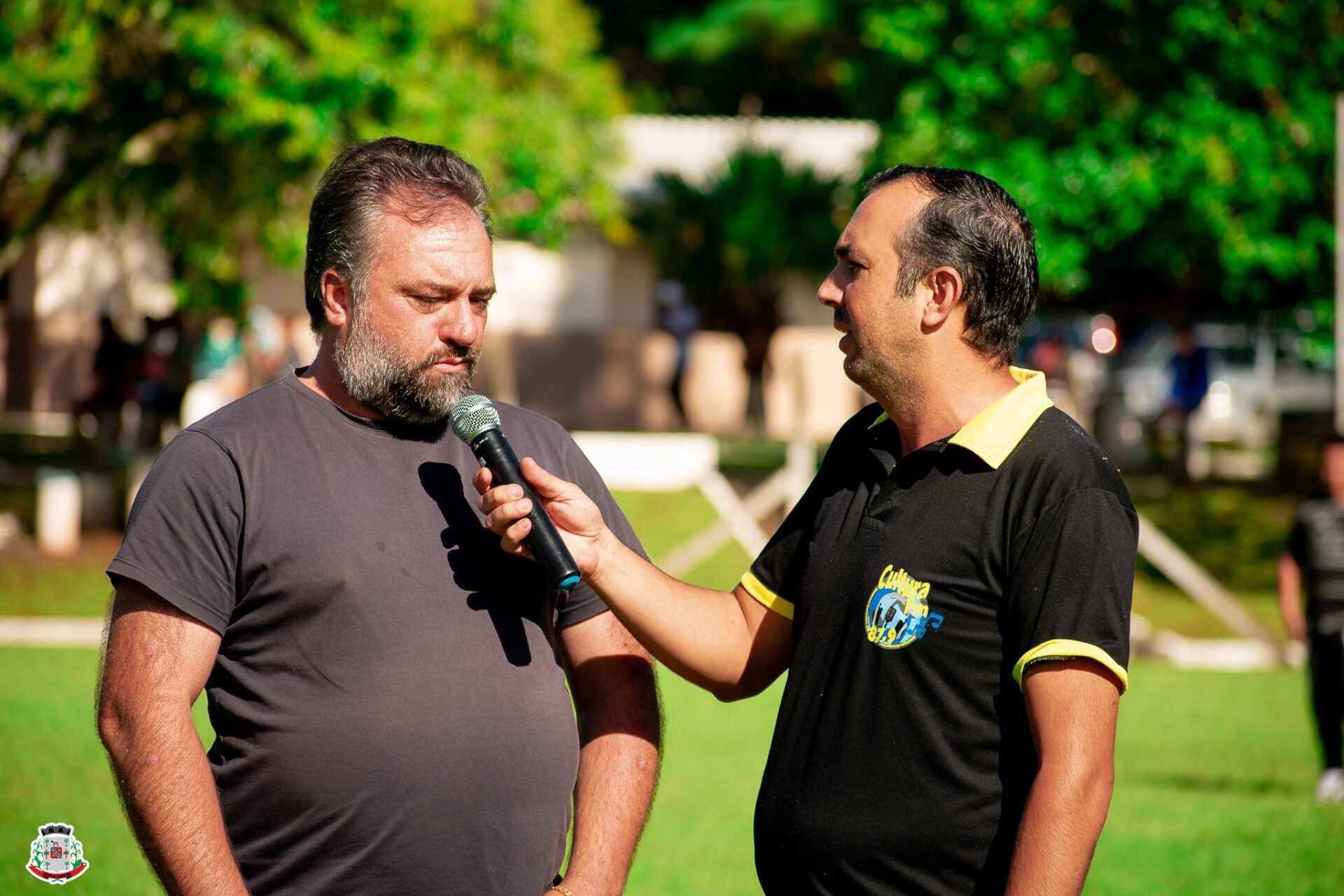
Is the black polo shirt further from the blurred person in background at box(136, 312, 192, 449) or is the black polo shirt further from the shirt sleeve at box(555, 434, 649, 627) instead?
the blurred person in background at box(136, 312, 192, 449)

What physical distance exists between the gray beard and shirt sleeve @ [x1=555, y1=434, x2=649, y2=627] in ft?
1.26

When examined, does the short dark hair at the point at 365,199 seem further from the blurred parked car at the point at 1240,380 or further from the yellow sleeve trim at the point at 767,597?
the blurred parked car at the point at 1240,380

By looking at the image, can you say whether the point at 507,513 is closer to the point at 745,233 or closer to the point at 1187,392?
the point at 1187,392

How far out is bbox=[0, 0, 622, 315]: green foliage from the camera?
1562 cm

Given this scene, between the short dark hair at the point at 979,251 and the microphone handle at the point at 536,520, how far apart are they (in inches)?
35.5

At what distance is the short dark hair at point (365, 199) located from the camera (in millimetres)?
3305

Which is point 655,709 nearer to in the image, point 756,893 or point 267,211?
point 756,893

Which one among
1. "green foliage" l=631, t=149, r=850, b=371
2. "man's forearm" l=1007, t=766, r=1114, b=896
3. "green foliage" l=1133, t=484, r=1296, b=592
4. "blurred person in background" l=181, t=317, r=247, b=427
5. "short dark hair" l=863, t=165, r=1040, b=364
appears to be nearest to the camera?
"man's forearm" l=1007, t=766, r=1114, b=896

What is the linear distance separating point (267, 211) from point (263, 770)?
16.0 m

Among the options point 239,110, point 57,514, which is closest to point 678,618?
point 239,110

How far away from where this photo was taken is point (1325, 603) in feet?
31.8

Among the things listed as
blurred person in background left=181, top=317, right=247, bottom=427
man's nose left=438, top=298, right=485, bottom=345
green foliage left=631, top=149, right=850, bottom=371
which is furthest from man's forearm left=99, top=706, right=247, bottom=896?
green foliage left=631, top=149, right=850, bottom=371

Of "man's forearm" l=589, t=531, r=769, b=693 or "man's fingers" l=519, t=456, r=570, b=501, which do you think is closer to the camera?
"man's fingers" l=519, t=456, r=570, b=501

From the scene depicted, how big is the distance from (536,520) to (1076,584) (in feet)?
3.51
